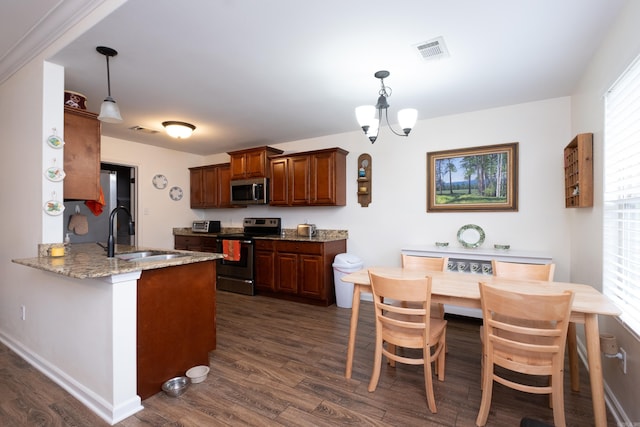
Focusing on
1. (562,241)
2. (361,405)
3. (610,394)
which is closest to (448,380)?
(361,405)

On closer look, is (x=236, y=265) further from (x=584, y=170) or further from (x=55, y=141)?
(x=584, y=170)

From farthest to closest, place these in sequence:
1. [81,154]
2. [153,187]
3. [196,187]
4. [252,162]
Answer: [196,187] < [153,187] < [252,162] < [81,154]

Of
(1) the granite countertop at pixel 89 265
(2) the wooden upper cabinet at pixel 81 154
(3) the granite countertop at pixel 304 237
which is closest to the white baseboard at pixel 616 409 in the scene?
(1) the granite countertop at pixel 89 265

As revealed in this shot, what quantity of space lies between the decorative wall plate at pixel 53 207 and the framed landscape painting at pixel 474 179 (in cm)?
381

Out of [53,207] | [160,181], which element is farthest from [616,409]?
[160,181]

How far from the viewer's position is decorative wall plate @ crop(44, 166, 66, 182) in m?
2.31

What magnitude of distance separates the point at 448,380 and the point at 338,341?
1.04 m

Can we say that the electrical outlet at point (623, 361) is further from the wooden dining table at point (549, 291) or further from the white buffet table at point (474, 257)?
the white buffet table at point (474, 257)

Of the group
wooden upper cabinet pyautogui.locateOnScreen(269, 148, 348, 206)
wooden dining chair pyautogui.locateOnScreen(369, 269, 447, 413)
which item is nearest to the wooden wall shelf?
wooden dining chair pyautogui.locateOnScreen(369, 269, 447, 413)

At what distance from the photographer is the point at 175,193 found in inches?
222

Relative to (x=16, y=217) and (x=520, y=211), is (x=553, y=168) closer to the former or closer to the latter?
(x=520, y=211)

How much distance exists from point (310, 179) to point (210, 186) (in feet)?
7.38

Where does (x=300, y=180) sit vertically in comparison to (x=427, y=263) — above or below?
above

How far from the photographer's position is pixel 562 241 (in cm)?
316
